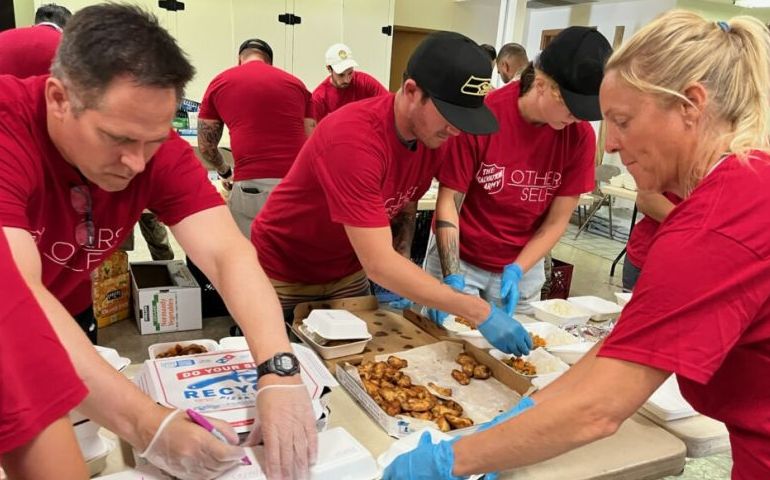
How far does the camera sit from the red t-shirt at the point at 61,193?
1.04 metres

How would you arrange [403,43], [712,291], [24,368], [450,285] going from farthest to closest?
[403,43], [450,285], [712,291], [24,368]

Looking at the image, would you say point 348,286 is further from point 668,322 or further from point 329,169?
point 668,322

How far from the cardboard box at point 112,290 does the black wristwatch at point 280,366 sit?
2.28 m

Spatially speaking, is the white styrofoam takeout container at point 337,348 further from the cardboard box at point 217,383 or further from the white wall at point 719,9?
the white wall at point 719,9

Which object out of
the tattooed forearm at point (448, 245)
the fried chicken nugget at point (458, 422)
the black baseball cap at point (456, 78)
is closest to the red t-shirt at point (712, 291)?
the fried chicken nugget at point (458, 422)

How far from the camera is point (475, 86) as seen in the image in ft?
5.20

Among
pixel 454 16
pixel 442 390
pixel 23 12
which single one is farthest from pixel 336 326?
pixel 454 16

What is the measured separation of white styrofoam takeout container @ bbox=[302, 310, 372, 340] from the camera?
1.54 meters

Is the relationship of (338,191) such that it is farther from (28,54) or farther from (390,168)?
(28,54)

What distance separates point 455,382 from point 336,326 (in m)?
0.35

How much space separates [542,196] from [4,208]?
1679 millimetres

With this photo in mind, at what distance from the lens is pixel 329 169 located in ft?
5.37

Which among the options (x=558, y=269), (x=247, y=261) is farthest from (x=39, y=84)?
(x=558, y=269)

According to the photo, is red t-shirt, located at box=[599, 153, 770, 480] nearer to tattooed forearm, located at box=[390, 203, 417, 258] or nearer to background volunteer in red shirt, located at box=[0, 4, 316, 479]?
background volunteer in red shirt, located at box=[0, 4, 316, 479]
